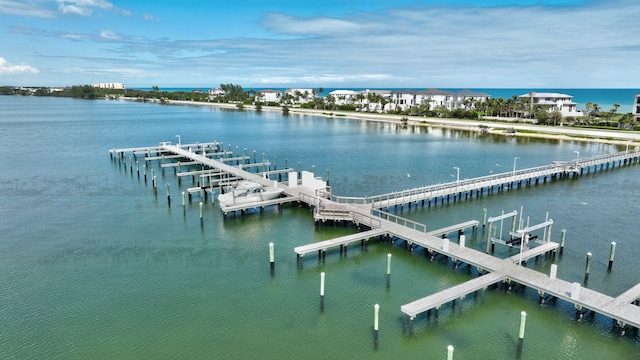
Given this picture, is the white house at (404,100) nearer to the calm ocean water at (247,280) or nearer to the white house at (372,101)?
the white house at (372,101)

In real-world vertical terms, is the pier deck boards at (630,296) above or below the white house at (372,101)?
below

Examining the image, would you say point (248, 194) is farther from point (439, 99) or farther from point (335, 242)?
point (439, 99)

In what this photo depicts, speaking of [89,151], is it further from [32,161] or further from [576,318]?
[576,318]

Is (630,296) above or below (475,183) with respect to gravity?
below

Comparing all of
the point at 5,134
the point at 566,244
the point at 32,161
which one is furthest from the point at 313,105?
the point at 566,244

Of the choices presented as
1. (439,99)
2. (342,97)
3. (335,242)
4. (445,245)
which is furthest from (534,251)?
(342,97)

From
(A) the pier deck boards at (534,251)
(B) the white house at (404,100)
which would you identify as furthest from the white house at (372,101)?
(A) the pier deck boards at (534,251)
